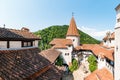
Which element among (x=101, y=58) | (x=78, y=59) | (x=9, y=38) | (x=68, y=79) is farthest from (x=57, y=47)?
(x=9, y=38)

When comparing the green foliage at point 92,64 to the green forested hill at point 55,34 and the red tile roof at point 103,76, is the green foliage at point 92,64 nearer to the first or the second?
the red tile roof at point 103,76

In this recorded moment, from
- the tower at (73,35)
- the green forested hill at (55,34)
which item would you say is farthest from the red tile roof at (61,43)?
the green forested hill at (55,34)

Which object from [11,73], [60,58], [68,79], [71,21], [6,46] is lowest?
[68,79]

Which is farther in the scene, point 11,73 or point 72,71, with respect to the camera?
point 72,71

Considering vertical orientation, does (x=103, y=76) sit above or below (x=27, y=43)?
below

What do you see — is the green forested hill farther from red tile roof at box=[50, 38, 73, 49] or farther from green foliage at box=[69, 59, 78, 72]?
green foliage at box=[69, 59, 78, 72]

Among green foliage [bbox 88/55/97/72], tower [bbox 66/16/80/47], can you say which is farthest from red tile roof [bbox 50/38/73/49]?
green foliage [bbox 88/55/97/72]

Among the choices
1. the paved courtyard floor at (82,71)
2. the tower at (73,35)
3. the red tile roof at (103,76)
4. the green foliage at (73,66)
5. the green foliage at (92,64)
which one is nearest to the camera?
the red tile roof at (103,76)

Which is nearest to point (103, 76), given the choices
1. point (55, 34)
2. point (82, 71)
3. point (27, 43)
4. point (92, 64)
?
point (27, 43)

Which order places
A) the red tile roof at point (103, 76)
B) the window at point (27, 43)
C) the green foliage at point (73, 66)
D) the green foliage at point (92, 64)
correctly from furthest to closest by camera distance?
1. the green foliage at point (73, 66)
2. the green foliage at point (92, 64)
3. the red tile roof at point (103, 76)
4. the window at point (27, 43)

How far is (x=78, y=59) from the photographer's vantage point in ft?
172

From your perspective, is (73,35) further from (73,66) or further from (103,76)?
(103,76)

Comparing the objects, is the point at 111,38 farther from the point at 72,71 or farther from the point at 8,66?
the point at 8,66

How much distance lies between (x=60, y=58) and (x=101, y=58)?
839 inches
